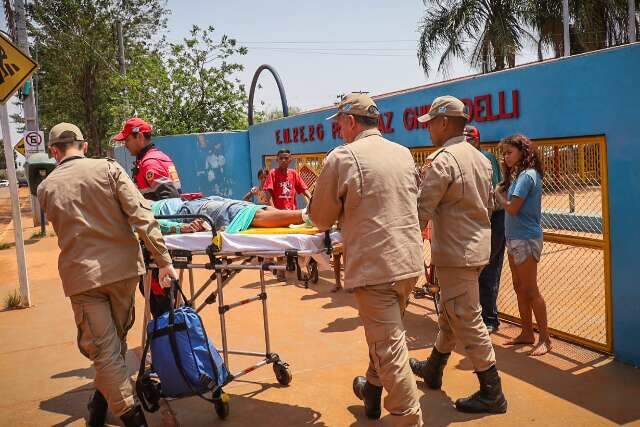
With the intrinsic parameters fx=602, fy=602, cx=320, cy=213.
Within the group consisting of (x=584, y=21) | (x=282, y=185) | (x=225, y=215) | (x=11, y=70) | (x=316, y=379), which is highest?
(x=584, y=21)

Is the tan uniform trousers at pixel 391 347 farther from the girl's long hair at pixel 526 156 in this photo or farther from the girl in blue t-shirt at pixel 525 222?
the girl's long hair at pixel 526 156

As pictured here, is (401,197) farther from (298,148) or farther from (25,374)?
(298,148)

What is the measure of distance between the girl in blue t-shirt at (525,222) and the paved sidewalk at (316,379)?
0.43 metres

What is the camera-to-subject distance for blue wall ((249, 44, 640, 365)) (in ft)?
14.7

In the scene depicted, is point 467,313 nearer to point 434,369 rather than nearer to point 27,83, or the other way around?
point 434,369

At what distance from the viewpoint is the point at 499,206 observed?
5219 mm

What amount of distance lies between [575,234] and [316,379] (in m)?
3.11

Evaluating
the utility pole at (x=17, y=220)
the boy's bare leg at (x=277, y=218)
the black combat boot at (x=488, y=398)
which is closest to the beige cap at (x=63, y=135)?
the boy's bare leg at (x=277, y=218)

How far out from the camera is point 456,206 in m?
3.97

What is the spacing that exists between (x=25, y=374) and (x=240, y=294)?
314 cm

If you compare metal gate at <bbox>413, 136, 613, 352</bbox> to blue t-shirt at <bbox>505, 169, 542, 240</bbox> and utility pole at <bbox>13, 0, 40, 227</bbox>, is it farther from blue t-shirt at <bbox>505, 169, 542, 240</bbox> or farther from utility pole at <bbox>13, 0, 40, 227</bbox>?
utility pole at <bbox>13, 0, 40, 227</bbox>

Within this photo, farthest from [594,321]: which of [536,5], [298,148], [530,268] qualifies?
[536,5]

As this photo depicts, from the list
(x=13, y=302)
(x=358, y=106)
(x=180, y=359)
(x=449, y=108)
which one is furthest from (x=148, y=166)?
(x=13, y=302)

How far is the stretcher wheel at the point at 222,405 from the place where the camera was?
406 centimetres
